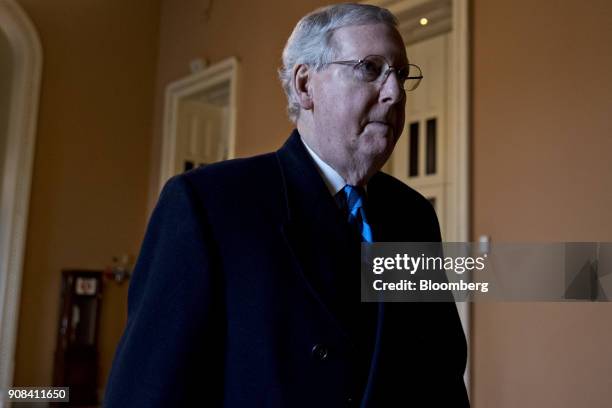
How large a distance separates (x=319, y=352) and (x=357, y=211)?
0.33 m

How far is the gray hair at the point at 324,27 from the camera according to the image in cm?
132

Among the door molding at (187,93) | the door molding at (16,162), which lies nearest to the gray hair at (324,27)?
the door molding at (187,93)

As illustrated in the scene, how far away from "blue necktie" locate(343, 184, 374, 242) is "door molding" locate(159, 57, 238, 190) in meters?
4.52

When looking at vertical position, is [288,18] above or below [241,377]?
above

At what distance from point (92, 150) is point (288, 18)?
8.38 ft

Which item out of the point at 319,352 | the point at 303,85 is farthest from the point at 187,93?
the point at 319,352

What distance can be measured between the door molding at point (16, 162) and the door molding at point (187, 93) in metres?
1.26

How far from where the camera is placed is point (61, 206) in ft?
21.0

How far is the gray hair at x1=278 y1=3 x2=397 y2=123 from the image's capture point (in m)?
1.32

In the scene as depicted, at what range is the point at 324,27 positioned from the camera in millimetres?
1345

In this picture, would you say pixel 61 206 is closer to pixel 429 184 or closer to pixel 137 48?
Result: pixel 137 48

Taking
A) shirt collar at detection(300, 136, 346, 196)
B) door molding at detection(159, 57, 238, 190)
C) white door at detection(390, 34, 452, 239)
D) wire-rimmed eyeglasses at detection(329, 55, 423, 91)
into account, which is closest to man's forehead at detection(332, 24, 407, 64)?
wire-rimmed eyeglasses at detection(329, 55, 423, 91)

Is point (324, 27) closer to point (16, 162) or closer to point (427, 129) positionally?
point (427, 129)

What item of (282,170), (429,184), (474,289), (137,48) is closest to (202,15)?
(137,48)
